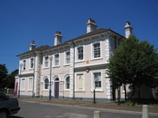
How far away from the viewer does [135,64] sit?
14.6 m

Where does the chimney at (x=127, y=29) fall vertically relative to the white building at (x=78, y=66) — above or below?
above

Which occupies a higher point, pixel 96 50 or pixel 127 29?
pixel 127 29

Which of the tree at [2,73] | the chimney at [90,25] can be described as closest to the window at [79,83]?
the chimney at [90,25]

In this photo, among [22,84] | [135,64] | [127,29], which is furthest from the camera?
[22,84]

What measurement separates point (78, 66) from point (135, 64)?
8.39m

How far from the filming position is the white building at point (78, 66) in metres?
19.3

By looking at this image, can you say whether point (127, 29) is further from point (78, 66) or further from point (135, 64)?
point (135, 64)

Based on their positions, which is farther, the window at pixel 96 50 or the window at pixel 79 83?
the window at pixel 79 83

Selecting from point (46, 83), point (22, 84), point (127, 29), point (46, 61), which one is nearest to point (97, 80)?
point (127, 29)

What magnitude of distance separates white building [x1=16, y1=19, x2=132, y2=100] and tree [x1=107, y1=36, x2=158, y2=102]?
322 centimetres

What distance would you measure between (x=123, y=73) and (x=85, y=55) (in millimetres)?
6829

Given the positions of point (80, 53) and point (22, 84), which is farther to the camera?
point (22, 84)

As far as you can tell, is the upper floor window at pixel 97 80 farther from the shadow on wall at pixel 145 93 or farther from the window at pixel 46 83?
the window at pixel 46 83

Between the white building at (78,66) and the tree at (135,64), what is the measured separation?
10.6ft
